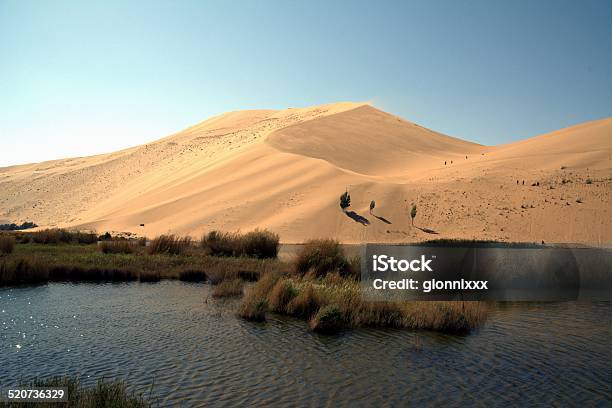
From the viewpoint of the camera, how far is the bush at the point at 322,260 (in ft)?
55.7

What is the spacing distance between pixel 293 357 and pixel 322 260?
8126 millimetres

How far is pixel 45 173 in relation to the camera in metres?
85.1

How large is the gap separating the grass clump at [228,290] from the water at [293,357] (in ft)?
4.56

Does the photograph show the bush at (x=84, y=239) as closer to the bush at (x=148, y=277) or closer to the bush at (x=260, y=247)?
the bush at (x=260, y=247)

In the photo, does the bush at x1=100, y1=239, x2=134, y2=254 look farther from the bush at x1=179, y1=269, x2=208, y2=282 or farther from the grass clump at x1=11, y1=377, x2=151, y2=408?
the grass clump at x1=11, y1=377, x2=151, y2=408

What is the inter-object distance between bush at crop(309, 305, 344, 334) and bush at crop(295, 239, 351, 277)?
205 inches

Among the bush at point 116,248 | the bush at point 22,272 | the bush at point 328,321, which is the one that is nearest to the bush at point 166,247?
the bush at point 116,248

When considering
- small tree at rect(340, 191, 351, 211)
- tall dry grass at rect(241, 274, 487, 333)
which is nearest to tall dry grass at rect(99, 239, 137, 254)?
tall dry grass at rect(241, 274, 487, 333)

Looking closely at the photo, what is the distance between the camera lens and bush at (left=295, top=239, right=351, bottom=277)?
16969 millimetres

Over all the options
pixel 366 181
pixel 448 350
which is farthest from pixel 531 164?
pixel 448 350

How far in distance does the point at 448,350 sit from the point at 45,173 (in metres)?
92.1

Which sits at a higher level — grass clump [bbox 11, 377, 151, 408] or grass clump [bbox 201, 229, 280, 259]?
grass clump [bbox 11, 377, 151, 408]

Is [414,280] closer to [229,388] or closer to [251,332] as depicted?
[251,332]

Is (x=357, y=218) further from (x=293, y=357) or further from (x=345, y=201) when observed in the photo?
(x=293, y=357)
